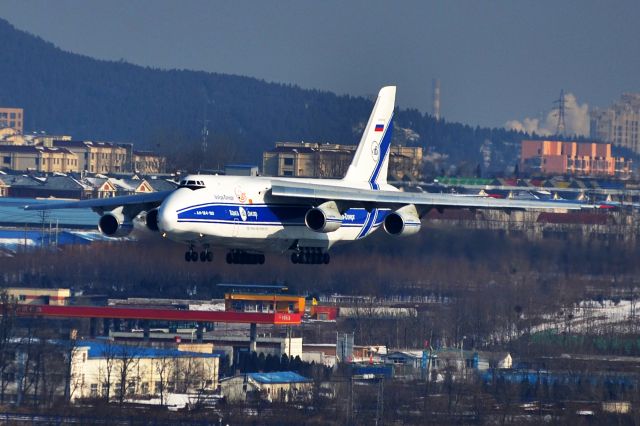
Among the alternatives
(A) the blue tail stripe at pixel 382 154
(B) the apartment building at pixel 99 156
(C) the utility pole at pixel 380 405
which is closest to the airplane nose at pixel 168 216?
(A) the blue tail stripe at pixel 382 154

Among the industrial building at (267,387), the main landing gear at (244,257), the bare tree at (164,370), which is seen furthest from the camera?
the bare tree at (164,370)

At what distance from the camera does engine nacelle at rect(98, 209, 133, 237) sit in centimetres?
4775

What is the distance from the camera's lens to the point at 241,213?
44.6 metres

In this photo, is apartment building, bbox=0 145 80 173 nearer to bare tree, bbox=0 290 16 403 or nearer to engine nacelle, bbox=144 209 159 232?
bare tree, bbox=0 290 16 403

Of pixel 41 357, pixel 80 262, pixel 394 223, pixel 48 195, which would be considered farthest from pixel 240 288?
pixel 48 195

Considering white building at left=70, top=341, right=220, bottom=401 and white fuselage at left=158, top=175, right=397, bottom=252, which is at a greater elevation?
white fuselage at left=158, top=175, right=397, bottom=252

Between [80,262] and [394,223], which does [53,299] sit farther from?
[394,223]

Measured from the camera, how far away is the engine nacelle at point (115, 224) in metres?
47.8

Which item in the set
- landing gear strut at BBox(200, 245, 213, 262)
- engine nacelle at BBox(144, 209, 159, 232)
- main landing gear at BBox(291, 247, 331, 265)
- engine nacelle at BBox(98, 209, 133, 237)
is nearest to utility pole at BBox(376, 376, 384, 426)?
main landing gear at BBox(291, 247, 331, 265)

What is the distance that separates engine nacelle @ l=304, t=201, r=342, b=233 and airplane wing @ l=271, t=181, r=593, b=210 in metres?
0.35

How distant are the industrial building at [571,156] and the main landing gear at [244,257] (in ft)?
411

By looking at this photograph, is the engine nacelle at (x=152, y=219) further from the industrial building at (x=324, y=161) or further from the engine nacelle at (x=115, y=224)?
the industrial building at (x=324, y=161)

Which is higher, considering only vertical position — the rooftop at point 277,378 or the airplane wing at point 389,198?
the airplane wing at point 389,198

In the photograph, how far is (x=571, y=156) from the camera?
183875 mm
